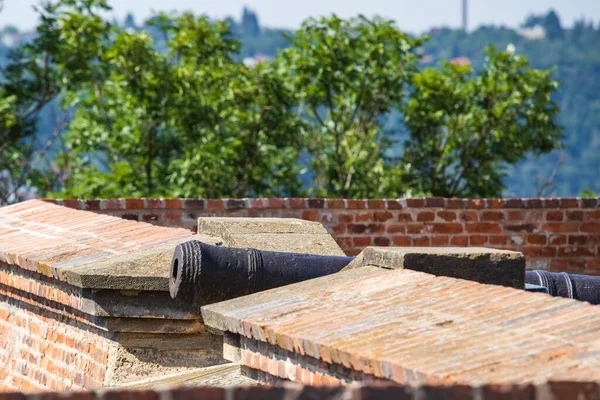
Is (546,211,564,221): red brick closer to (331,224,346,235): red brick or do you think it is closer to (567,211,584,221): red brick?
(567,211,584,221): red brick

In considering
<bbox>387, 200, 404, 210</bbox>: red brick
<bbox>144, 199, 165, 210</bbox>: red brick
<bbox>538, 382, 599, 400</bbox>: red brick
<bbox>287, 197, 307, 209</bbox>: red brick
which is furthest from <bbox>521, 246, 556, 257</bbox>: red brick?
<bbox>538, 382, 599, 400</bbox>: red brick

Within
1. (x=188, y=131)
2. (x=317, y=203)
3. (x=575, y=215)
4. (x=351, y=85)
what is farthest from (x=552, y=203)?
(x=188, y=131)

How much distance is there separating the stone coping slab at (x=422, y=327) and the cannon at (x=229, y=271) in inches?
6.1

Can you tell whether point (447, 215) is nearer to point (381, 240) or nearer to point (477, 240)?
point (477, 240)

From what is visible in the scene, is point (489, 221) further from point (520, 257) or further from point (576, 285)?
point (520, 257)

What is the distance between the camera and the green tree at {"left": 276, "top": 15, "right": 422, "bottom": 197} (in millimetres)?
14695

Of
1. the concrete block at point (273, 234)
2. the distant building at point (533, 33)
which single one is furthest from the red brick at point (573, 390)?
the distant building at point (533, 33)

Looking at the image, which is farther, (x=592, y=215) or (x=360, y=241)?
(x=592, y=215)

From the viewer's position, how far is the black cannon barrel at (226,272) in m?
4.51

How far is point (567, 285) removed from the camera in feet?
17.6

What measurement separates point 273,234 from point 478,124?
972 cm

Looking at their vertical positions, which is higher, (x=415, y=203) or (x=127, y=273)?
(x=415, y=203)

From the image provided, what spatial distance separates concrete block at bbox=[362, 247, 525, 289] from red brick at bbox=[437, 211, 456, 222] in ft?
13.5

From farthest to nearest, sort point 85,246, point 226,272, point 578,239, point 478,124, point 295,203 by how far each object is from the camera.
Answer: point 478,124 < point 578,239 < point 295,203 < point 85,246 < point 226,272
